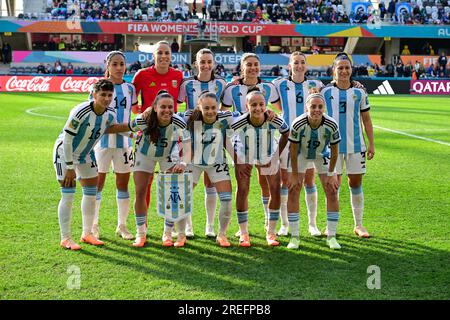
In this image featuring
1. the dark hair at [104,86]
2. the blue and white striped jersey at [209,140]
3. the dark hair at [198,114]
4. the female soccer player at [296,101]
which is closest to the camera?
the dark hair at [104,86]

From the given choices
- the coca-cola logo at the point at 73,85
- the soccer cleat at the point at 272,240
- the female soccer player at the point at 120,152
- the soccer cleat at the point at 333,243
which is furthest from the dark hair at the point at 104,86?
the coca-cola logo at the point at 73,85

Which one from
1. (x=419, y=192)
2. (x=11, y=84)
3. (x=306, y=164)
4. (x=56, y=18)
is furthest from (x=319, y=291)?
(x=56, y=18)

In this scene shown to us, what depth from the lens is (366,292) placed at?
15.3 feet

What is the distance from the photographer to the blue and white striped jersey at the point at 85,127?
5656mm

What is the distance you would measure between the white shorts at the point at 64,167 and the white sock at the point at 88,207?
0.46 ft

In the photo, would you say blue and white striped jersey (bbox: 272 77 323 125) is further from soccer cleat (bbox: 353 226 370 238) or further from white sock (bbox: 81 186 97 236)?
white sock (bbox: 81 186 97 236)

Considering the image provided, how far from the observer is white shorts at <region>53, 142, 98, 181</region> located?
5918 mm

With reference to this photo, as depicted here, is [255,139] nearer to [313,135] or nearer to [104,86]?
[313,135]

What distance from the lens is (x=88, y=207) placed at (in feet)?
19.9

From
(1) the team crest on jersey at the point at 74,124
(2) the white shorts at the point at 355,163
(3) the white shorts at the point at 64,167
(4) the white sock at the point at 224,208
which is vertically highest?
(1) the team crest on jersey at the point at 74,124

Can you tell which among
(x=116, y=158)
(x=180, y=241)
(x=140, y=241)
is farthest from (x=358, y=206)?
(x=116, y=158)

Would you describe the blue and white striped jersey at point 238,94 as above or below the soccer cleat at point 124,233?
above

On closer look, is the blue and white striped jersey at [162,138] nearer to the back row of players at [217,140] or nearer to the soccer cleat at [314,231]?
the back row of players at [217,140]

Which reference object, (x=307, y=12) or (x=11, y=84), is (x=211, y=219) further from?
(x=307, y=12)
